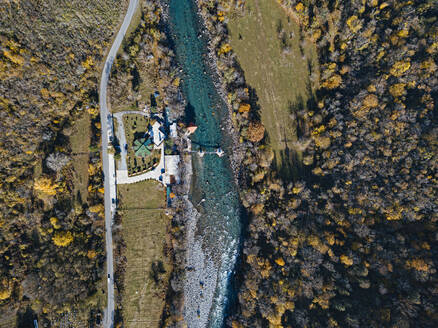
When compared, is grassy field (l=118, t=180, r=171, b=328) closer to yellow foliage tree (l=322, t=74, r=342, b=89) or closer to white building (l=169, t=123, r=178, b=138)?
white building (l=169, t=123, r=178, b=138)

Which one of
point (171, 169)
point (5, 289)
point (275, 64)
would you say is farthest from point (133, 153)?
point (275, 64)

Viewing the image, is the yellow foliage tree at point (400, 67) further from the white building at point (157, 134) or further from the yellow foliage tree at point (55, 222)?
the yellow foliage tree at point (55, 222)

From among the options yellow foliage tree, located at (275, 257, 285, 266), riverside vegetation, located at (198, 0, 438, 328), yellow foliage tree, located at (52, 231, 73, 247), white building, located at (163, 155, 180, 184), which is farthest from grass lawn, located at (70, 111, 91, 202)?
yellow foliage tree, located at (275, 257, 285, 266)

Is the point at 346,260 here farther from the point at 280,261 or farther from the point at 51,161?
the point at 51,161

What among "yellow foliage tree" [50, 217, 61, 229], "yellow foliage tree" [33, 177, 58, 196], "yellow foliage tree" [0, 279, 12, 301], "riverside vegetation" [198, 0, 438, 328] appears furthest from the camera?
"yellow foliage tree" [50, 217, 61, 229]

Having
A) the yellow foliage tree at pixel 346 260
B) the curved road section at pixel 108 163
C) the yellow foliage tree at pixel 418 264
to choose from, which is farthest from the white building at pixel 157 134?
the yellow foliage tree at pixel 418 264

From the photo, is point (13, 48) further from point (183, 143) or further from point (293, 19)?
point (293, 19)
